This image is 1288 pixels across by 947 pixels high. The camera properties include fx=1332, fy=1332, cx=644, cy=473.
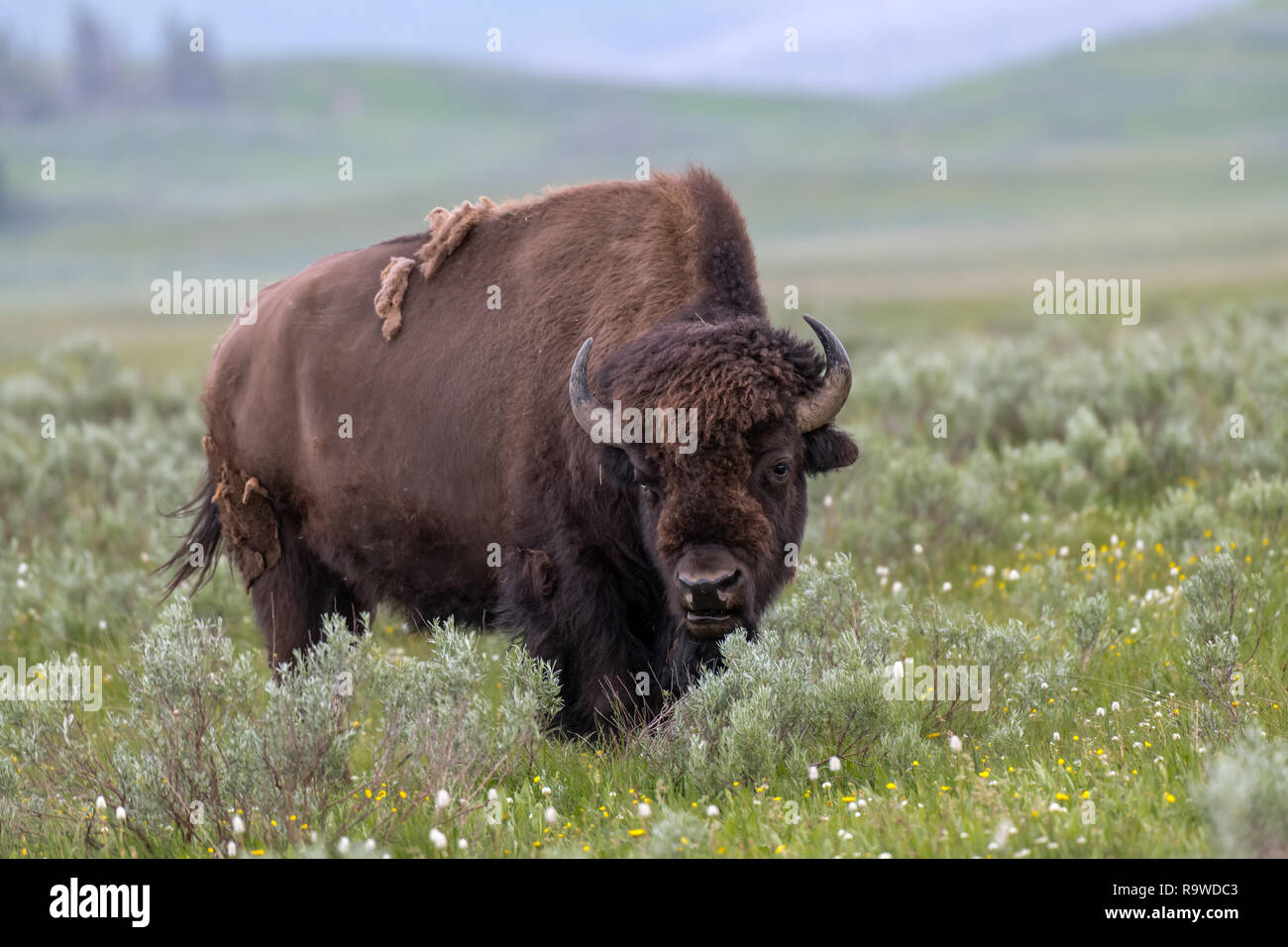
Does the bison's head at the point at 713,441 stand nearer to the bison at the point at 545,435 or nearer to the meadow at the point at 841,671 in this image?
the bison at the point at 545,435

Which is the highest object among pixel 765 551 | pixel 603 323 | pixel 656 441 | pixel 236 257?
pixel 603 323

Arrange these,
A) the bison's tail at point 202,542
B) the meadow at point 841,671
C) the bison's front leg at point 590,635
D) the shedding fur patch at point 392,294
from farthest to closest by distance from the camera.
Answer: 1. the bison's tail at point 202,542
2. the shedding fur patch at point 392,294
3. the bison's front leg at point 590,635
4. the meadow at point 841,671

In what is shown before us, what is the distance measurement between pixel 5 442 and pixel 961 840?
1017cm

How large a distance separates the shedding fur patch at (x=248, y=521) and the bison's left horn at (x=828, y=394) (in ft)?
9.61

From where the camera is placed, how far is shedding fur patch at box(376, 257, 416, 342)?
630 centimetres

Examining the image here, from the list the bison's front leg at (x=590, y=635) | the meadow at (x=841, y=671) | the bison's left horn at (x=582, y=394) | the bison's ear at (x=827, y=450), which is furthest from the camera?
the bison's front leg at (x=590, y=635)

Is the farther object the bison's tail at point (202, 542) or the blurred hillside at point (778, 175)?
the blurred hillside at point (778, 175)

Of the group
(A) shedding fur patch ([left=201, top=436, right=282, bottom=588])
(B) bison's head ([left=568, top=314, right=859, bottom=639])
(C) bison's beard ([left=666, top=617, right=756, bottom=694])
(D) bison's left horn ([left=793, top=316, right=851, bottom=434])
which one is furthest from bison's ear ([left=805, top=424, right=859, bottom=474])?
(A) shedding fur patch ([left=201, top=436, right=282, bottom=588])

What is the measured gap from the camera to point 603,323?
19.1 feet

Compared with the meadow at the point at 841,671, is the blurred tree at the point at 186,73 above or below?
above

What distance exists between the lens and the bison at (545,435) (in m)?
5.17

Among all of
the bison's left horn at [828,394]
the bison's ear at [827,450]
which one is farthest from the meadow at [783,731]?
the bison's left horn at [828,394]
